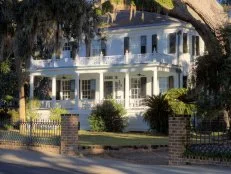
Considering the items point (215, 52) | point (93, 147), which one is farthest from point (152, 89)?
point (215, 52)

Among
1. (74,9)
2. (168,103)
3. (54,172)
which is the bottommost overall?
(54,172)

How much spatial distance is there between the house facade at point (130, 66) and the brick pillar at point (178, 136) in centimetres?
1962

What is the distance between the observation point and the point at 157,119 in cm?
3119

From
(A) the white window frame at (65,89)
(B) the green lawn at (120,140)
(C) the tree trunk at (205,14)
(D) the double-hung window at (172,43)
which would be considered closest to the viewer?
(B) the green lawn at (120,140)

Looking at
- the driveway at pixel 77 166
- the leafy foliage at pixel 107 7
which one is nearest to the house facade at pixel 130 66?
the leafy foliage at pixel 107 7

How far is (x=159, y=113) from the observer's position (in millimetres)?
31078

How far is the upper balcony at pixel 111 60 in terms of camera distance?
37.2 meters

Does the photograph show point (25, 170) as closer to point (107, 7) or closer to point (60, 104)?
point (107, 7)

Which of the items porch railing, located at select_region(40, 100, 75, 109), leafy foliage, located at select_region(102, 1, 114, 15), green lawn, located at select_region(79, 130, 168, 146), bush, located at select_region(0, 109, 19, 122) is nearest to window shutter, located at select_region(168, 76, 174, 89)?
porch railing, located at select_region(40, 100, 75, 109)

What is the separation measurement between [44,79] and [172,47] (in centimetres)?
1418

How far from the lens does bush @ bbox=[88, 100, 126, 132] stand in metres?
32.9

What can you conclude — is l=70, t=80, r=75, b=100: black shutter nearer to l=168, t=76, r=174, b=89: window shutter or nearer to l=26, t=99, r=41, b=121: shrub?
l=26, t=99, r=41, b=121: shrub

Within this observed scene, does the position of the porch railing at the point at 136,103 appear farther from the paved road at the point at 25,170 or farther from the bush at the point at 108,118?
the paved road at the point at 25,170

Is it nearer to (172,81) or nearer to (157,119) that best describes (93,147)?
(157,119)
